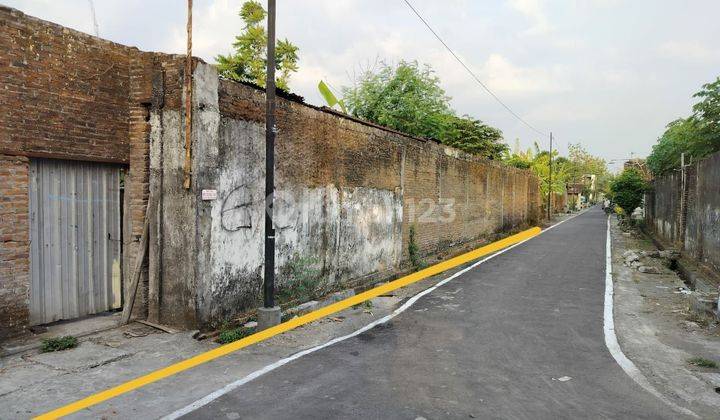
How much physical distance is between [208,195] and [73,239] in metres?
2.15

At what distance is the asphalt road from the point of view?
15.5 ft

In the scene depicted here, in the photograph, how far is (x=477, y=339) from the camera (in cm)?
725

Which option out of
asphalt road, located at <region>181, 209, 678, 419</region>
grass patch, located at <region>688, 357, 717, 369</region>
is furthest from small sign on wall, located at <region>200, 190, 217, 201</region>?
grass patch, located at <region>688, 357, 717, 369</region>

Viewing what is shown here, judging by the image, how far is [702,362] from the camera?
249 inches

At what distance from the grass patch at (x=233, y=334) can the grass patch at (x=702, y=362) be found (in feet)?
20.7

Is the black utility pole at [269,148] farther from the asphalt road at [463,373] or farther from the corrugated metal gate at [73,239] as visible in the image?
the corrugated metal gate at [73,239]

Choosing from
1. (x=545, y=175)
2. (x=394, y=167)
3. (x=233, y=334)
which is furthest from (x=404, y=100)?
(x=545, y=175)

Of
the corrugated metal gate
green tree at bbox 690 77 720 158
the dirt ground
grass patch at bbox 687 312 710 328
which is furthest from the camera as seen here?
green tree at bbox 690 77 720 158

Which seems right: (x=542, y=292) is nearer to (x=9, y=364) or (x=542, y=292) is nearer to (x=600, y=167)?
(x=9, y=364)

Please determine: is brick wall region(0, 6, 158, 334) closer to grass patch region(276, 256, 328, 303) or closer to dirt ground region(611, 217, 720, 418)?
grass patch region(276, 256, 328, 303)

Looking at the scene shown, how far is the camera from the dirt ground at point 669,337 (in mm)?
5414

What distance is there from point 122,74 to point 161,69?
818 mm

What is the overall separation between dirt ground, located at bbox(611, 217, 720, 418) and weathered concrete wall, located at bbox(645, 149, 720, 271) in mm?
1192

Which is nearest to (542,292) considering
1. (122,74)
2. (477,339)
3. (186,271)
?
(477,339)
